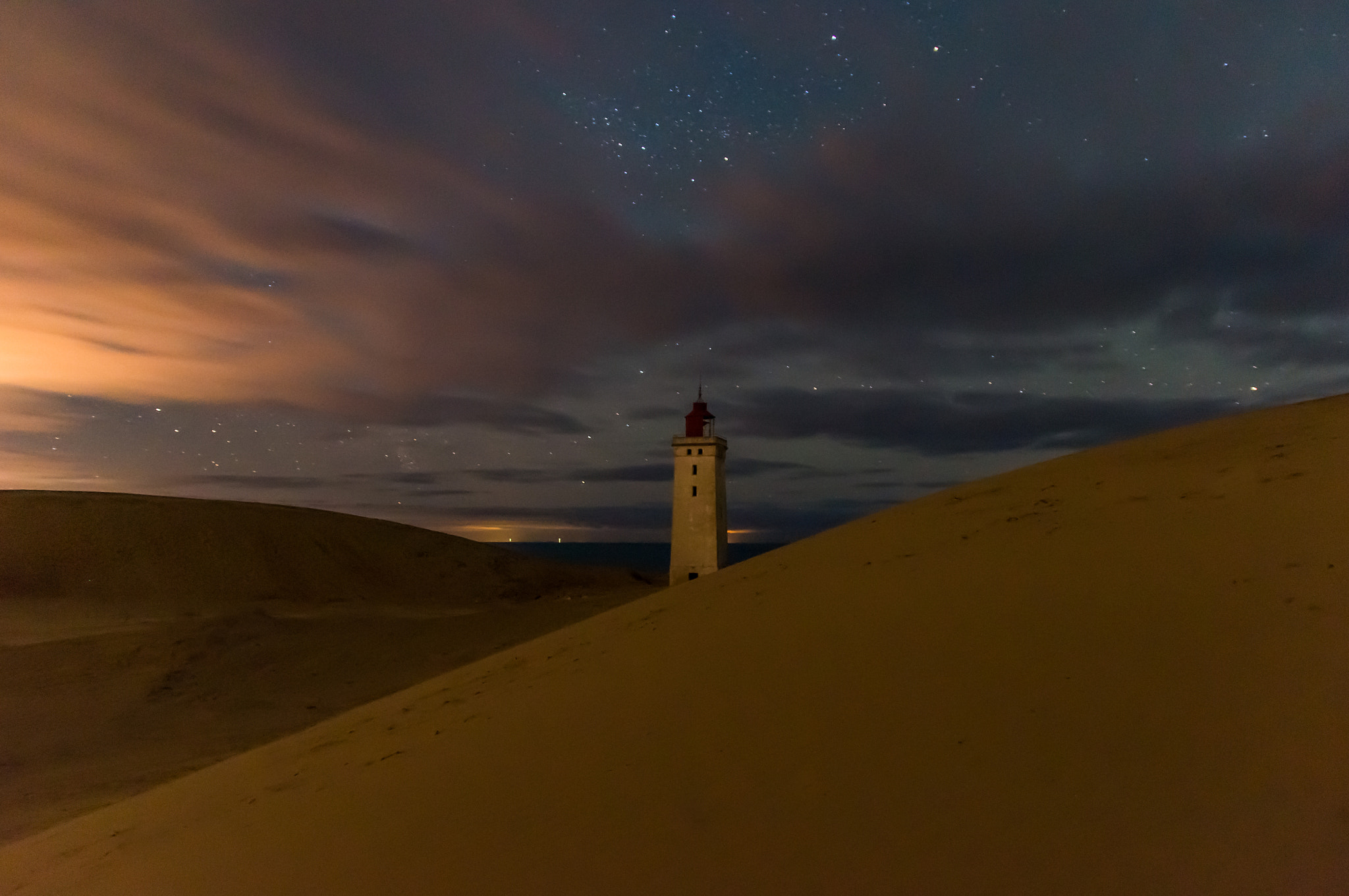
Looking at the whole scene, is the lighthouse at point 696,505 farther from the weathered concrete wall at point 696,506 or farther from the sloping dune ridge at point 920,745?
the sloping dune ridge at point 920,745

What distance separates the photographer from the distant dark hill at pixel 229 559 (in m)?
32.8

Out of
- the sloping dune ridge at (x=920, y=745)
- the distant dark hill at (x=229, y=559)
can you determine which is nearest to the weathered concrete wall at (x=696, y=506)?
the distant dark hill at (x=229, y=559)

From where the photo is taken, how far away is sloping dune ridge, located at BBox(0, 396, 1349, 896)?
292 centimetres

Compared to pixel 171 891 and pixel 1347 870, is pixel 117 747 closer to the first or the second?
pixel 171 891

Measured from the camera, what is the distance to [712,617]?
7.15m

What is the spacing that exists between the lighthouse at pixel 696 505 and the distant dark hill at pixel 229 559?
48.1 ft

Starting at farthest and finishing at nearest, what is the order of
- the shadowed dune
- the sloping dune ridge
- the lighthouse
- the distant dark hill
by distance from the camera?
the distant dark hill < the lighthouse < the shadowed dune < the sloping dune ridge

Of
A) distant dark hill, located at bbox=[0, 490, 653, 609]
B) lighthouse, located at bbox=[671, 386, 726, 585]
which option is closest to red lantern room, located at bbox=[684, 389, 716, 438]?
lighthouse, located at bbox=[671, 386, 726, 585]

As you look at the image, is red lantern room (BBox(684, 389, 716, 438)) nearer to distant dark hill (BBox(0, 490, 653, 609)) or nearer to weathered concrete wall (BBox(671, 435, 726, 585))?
weathered concrete wall (BBox(671, 435, 726, 585))

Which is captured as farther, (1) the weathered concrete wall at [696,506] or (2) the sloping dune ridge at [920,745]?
(1) the weathered concrete wall at [696,506]

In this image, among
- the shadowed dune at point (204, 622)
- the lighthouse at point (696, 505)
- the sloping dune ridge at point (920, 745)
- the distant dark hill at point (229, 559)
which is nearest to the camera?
the sloping dune ridge at point (920, 745)

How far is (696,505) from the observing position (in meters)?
27.4

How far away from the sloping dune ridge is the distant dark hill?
30808 millimetres

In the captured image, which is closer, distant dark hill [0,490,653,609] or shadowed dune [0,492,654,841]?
shadowed dune [0,492,654,841]
